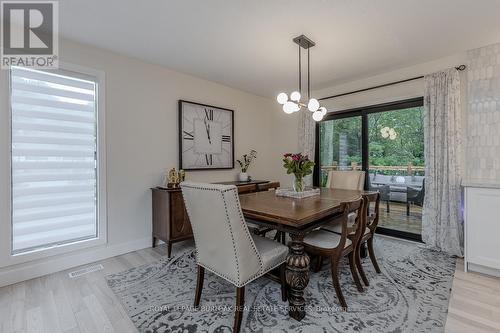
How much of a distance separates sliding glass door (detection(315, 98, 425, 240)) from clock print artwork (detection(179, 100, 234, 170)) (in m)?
1.93

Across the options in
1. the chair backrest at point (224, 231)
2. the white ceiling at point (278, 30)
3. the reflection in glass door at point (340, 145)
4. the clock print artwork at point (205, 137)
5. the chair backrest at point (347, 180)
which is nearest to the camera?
the chair backrest at point (224, 231)

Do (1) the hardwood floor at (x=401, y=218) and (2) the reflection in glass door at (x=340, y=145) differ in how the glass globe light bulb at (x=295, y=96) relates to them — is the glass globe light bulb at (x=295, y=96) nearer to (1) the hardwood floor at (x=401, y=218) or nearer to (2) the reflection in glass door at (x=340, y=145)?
(2) the reflection in glass door at (x=340, y=145)

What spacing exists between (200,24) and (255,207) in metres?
1.81

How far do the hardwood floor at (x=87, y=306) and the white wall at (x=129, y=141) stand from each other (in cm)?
36

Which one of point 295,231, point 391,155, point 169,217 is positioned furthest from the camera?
point 391,155

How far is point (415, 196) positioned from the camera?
134 inches

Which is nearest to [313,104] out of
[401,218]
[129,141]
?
[129,141]

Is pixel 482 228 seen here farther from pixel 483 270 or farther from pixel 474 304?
pixel 474 304

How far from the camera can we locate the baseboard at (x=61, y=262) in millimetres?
2244

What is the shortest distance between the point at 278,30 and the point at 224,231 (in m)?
2.03

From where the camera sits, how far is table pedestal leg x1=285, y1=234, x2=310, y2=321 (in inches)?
66.3

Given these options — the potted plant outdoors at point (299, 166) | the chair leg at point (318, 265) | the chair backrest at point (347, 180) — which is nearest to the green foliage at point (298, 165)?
the potted plant outdoors at point (299, 166)

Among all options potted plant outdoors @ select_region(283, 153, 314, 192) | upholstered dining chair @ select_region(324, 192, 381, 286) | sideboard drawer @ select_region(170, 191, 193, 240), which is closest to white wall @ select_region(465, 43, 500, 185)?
upholstered dining chair @ select_region(324, 192, 381, 286)

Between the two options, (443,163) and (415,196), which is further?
(415,196)
